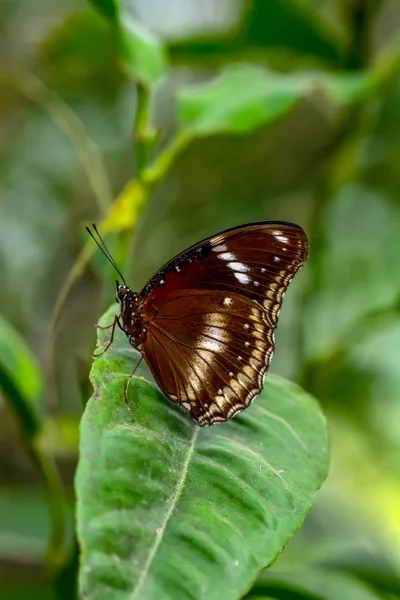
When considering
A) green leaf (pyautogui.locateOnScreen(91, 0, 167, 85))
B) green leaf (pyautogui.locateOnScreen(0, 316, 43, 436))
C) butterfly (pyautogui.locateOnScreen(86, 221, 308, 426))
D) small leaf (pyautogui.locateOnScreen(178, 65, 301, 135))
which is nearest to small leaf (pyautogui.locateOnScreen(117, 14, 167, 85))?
green leaf (pyautogui.locateOnScreen(91, 0, 167, 85))

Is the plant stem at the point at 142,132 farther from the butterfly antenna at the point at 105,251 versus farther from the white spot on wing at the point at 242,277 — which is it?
the white spot on wing at the point at 242,277

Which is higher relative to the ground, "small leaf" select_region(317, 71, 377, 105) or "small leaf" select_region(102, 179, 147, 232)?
"small leaf" select_region(317, 71, 377, 105)

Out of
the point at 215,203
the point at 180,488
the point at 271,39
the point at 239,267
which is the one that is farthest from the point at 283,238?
the point at 215,203

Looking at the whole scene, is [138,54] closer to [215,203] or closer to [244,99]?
[244,99]

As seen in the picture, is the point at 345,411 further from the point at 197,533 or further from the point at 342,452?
the point at 197,533

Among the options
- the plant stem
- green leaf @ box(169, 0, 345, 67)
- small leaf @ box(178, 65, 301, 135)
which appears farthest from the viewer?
green leaf @ box(169, 0, 345, 67)

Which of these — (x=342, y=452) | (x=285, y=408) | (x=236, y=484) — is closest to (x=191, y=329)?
(x=285, y=408)

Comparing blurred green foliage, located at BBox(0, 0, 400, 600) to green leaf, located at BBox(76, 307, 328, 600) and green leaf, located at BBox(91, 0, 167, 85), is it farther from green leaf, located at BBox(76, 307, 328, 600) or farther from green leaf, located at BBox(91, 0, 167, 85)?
green leaf, located at BBox(76, 307, 328, 600)
